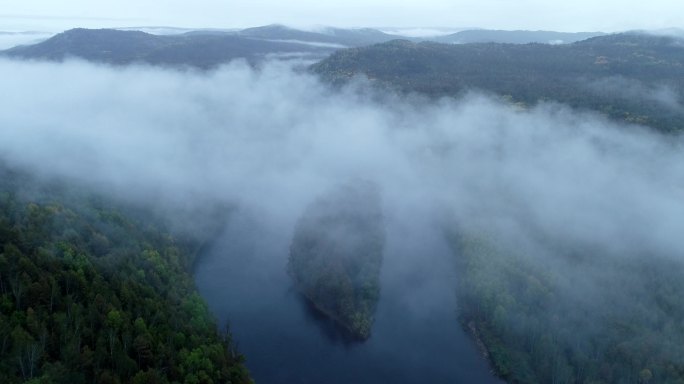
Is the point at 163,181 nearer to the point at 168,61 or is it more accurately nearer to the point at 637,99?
the point at 637,99

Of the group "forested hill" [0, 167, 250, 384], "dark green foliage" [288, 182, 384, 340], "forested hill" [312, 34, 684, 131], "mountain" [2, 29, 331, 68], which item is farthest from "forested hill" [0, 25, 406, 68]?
"forested hill" [0, 167, 250, 384]

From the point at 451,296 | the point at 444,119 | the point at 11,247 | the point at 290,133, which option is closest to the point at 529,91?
the point at 444,119

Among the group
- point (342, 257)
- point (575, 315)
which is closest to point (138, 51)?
point (342, 257)

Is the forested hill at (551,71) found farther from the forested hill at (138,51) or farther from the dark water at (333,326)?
the forested hill at (138,51)

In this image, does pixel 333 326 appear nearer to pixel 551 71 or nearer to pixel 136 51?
pixel 551 71

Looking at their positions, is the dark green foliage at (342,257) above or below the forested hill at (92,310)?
below

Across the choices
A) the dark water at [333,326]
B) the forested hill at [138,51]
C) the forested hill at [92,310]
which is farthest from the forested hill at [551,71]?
the forested hill at [92,310]
